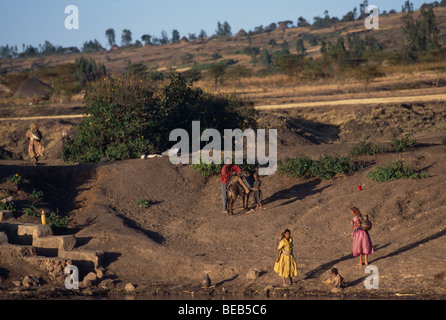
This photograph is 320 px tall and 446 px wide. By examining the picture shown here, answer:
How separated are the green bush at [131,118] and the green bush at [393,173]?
6552mm

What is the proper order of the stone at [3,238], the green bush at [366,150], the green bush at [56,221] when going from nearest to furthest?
the stone at [3,238], the green bush at [56,221], the green bush at [366,150]

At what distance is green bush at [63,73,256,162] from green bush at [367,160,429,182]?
655 centimetres

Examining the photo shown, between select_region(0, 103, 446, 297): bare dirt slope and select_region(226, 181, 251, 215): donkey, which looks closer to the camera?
select_region(0, 103, 446, 297): bare dirt slope

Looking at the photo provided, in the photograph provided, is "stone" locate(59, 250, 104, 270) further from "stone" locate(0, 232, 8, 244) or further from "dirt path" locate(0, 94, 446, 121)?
"dirt path" locate(0, 94, 446, 121)

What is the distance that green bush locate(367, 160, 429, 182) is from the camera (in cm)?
1366

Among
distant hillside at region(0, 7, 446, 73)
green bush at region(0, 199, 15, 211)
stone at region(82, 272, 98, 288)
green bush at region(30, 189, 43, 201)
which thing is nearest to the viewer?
stone at region(82, 272, 98, 288)

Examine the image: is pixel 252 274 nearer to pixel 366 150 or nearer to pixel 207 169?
pixel 207 169

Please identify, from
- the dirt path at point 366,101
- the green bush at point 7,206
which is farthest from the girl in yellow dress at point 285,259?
the dirt path at point 366,101

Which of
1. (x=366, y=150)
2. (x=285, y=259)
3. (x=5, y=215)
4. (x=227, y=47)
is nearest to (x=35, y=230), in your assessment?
(x=5, y=215)

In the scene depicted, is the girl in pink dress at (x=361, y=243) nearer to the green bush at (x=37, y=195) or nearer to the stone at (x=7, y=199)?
the green bush at (x=37, y=195)

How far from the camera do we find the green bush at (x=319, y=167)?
48.1 ft

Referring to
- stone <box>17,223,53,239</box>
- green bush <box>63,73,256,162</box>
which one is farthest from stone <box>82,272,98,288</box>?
green bush <box>63,73,256,162</box>
